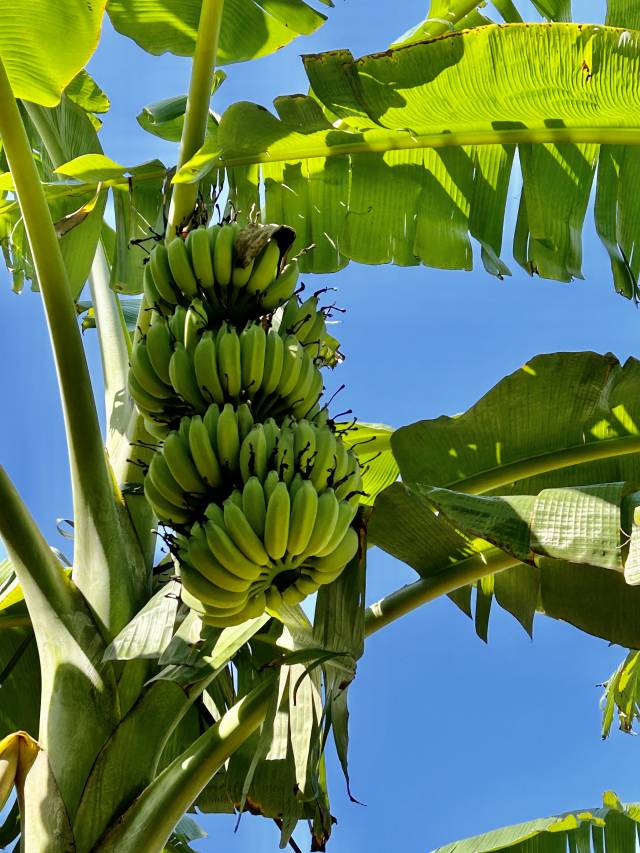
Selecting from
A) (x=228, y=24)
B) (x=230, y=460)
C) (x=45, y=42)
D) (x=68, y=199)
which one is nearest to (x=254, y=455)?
(x=230, y=460)

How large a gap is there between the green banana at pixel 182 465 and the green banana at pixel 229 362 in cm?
13

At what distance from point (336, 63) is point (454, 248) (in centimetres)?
61

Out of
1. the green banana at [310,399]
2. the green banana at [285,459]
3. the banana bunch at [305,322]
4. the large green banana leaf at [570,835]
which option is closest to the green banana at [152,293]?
the banana bunch at [305,322]

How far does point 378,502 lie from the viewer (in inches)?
71.7

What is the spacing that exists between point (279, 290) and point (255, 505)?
50 cm

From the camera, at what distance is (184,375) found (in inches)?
59.8

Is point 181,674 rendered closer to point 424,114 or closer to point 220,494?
point 220,494

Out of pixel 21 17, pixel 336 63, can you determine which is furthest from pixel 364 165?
pixel 21 17

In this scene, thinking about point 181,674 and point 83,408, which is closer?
point 181,674

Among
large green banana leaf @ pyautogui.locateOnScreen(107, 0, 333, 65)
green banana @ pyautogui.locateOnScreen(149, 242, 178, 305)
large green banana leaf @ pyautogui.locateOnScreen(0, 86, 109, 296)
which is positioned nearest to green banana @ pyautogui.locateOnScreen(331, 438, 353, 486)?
green banana @ pyautogui.locateOnScreen(149, 242, 178, 305)

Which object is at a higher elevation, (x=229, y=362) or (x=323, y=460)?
(x=229, y=362)

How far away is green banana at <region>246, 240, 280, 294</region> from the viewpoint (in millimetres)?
1639

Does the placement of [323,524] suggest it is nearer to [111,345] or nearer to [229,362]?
[229,362]

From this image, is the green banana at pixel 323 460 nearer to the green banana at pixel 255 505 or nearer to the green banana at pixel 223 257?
the green banana at pixel 255 505
